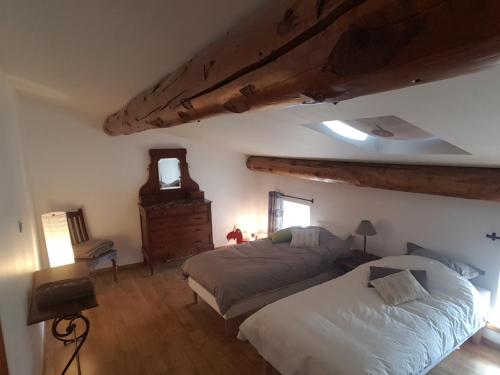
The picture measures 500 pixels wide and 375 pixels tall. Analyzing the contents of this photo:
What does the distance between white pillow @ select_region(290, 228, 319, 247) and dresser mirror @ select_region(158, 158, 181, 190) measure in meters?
2.08

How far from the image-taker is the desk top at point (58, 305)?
180cm

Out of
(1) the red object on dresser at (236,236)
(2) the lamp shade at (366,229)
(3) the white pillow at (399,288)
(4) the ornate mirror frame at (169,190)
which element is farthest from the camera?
(1) the red object on dresser at (236,236)

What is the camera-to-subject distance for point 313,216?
4637 millimetres

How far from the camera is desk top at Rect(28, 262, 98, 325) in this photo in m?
1.80

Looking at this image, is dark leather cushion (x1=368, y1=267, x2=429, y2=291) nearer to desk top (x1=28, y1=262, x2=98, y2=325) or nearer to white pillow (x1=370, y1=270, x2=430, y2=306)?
white pillow (x1=370, y1=270, x2=430, y2=306)

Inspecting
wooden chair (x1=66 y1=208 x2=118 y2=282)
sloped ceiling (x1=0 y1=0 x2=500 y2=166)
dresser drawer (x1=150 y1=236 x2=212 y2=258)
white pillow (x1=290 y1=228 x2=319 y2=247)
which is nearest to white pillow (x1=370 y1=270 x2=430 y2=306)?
sloped ceiling (x1=0 y1=0 x2=500 y2=166)

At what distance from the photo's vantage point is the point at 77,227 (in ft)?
13.6

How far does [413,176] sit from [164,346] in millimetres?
2912

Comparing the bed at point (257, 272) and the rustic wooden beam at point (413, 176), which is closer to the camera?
the rustic wooden beam at point (413, 176)

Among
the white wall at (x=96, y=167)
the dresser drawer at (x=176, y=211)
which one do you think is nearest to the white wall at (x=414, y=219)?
the dresser drawer at (x=176, y=211)

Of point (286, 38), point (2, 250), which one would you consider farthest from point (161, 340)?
point (286, 38)

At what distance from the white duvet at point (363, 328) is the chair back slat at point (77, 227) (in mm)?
2872

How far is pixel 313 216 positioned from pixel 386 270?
1886 mm

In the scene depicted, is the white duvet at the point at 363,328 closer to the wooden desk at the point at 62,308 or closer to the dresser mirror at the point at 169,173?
the wooden desk at the point at 62,308
